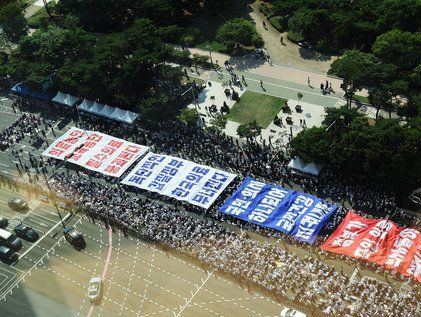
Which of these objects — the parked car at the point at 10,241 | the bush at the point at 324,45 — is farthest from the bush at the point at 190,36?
the parked car at the point at 10,241

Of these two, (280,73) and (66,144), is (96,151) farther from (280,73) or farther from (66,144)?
(280,73)

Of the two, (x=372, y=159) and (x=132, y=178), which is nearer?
(x=372, y=159)

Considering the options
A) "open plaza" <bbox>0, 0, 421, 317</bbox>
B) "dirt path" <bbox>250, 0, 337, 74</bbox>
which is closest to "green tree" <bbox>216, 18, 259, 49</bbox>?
"open plaza" <bbox>0, 0, 421, 317</bbox>

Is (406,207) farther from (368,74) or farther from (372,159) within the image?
(368,74)

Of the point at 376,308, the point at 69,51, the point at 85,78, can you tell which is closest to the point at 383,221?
the point at 376,308

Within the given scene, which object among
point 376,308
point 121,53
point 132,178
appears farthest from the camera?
point 121,53

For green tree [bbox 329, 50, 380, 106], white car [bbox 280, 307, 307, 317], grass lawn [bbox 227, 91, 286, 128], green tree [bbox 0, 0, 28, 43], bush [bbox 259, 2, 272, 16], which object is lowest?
white car [bbox 280, 307, 307, 317]

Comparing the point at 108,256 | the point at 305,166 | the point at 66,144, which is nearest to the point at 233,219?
the point at 305,166

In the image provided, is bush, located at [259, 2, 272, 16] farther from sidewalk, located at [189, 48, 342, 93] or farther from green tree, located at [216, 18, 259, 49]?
sidewalk, located at [189, 48, 342, 93]
